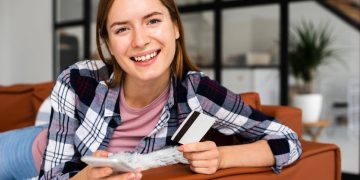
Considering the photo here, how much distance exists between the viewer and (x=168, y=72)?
4.41 feet

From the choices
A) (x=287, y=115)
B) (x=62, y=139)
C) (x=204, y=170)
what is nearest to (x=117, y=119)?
(x=62, y=139)

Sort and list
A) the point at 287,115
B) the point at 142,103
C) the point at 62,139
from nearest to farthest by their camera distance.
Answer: the point at 62,139 < the point at 142,103 < the point at 287,115

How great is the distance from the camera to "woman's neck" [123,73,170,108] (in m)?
1.31

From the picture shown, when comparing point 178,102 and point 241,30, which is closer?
point 178,102

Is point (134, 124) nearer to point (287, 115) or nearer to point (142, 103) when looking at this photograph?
point (142, 103)

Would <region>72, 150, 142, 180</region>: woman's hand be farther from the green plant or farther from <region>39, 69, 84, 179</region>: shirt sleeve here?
the green plant

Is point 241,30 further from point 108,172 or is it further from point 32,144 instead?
point 108,172

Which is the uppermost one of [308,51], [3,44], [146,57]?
[3,44]

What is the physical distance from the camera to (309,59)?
3922 millimetres

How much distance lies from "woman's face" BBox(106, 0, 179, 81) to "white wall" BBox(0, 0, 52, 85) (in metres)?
5.44

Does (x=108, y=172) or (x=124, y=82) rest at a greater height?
(x=124, y=82)

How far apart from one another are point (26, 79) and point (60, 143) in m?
5.66

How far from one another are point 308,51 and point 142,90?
9.73 feet

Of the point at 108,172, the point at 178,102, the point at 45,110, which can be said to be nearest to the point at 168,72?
the point at 178,102
